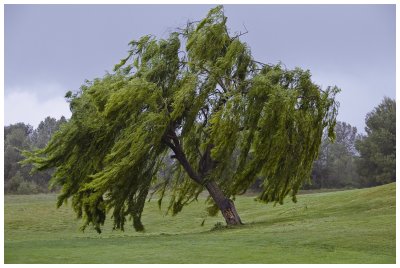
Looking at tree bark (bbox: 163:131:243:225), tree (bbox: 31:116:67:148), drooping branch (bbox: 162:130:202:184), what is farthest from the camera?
tree (bbox: 31:116:67:148)

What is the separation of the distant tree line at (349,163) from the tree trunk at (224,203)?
27.7m

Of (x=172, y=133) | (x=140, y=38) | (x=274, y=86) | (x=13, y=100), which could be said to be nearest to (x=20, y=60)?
(x=13, y=100)

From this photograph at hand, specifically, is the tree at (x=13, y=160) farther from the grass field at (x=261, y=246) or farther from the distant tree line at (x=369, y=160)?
the grass field at (x=261, y=246)

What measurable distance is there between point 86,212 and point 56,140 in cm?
253

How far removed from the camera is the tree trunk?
21.2 m

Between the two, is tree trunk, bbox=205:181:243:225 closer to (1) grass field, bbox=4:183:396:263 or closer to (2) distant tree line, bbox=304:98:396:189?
(1) grass field, bbox=4:183:396:263

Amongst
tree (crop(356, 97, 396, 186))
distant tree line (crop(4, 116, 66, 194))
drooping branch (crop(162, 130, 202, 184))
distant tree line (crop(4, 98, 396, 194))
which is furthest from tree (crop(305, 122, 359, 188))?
drooping branch (crop(162, 130, 202, 184))

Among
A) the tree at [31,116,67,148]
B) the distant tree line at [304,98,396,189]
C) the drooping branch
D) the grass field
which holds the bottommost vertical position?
the grass field

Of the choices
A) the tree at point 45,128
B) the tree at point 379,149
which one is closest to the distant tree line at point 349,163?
the tree at point 379,149

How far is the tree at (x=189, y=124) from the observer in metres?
18.7

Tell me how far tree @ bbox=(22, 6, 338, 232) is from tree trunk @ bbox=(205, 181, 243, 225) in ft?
0.12

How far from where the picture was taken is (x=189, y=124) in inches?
774

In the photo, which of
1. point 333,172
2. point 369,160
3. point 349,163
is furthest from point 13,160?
point 349,163

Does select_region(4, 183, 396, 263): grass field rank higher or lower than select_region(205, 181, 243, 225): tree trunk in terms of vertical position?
lower
